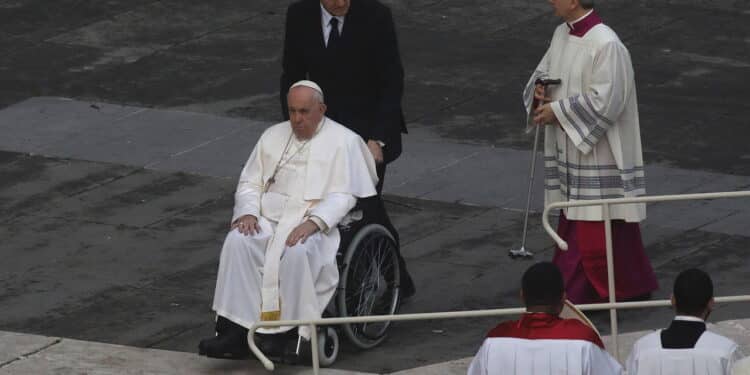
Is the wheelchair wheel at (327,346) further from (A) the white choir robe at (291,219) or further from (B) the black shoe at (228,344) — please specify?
(B) the black shoe at (228,344)

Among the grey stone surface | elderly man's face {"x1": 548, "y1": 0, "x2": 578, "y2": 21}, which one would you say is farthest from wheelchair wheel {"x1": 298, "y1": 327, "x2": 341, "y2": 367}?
elderly man's face {"x1": 548, "y1": 0, "x2": 578, "y2": 21}

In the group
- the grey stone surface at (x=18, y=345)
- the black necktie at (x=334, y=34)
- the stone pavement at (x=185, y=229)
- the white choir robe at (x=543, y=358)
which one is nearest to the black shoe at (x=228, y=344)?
the stone pavement at (x=185, y=229)

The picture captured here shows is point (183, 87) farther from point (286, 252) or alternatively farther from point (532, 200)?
point (286, 252)

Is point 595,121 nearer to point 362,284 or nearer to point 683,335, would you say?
point 362,284

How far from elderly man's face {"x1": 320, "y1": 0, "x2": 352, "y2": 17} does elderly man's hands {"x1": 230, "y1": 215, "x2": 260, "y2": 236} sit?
1.40m

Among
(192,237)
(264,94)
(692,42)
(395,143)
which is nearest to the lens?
(395,143)

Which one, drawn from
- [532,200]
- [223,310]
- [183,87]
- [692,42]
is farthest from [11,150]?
[692,42]

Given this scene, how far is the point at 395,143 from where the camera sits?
36.4ft

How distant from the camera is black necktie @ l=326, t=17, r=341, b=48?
11117mm

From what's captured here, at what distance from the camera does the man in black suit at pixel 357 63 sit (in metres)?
11.1

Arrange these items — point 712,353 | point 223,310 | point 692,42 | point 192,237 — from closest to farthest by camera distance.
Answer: point 712,353
point 223,310
point 192,237
point 692,42

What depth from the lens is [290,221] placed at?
410 inches

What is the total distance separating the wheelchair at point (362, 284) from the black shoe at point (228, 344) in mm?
306

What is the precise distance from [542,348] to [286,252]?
9.88 feet
